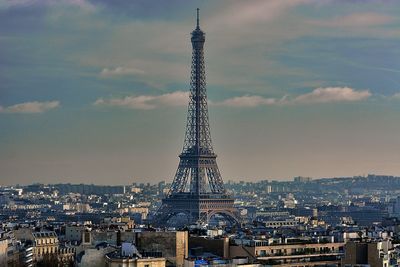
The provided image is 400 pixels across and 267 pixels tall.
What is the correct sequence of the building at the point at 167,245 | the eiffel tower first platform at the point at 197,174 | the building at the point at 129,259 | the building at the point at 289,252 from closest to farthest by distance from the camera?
1. the building at the point at 129,259
2. the building at the point at 167,245
3. the building at the point at 289,252
4. the eiffel tower first platform at the point at 197,174

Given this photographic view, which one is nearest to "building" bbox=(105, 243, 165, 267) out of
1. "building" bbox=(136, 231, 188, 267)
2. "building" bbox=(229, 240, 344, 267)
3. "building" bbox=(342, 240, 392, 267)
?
"building" bbox=(136, 231, 188, 267)

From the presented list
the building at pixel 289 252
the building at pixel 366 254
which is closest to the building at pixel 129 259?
the building at pixel 289 252

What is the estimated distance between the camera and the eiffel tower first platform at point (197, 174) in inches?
5896

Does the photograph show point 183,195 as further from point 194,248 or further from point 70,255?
point 194,248

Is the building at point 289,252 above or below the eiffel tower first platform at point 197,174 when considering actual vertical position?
below

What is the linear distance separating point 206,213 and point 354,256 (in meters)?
93.8

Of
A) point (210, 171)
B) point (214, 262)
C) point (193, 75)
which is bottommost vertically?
point (214, 262)

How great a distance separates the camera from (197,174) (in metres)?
153

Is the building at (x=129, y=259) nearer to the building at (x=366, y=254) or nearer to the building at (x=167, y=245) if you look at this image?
the building at (x=167, y=245)

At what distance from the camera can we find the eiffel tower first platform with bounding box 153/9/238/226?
150 meters

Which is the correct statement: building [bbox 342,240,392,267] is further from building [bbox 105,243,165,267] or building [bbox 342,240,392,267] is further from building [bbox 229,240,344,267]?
building [bbox 105,243,165,267]

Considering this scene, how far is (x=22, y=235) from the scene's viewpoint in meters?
79.1

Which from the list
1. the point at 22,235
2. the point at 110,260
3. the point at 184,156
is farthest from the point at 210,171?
the point at 110,260

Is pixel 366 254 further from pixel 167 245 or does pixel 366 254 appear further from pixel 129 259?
pixel 129 259
